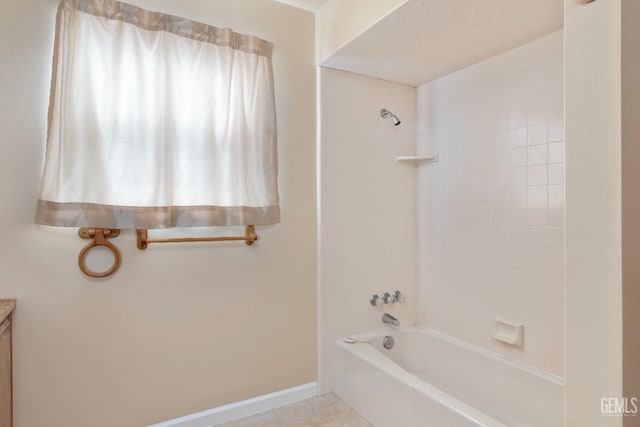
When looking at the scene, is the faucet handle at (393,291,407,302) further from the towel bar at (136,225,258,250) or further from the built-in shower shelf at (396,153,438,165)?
the towel bar at (136,225,258,250)

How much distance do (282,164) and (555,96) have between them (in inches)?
57.7

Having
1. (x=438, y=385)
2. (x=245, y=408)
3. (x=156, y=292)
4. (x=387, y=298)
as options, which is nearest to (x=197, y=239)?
(x=156, y=292)

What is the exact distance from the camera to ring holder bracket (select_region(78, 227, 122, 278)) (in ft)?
5.23

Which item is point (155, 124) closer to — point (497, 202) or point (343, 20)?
point (343, 20)

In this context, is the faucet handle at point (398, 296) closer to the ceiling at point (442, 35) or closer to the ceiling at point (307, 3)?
the ceiling at point (442, 35)

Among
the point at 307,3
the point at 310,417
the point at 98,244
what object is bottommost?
the point at 310,417

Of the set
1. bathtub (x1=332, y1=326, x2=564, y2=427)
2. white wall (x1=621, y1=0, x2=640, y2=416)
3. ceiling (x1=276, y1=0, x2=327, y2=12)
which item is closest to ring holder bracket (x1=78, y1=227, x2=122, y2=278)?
bathtub (x1=332, y1=326, x2=564, y2=427)

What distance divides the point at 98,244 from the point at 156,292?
0.35 m

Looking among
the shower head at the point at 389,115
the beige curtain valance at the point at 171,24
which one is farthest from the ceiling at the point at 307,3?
the shower head at the point at 389,115

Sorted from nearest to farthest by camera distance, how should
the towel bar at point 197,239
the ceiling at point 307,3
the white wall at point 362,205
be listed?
1. the towel bar at point 197,239
2. the ceiling at point 307,3
3. the white wall at point 362,205

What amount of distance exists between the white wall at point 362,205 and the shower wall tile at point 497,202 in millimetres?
127

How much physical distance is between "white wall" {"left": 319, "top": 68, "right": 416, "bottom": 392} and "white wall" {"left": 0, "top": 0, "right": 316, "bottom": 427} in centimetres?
11

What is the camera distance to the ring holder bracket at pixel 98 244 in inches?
62.8

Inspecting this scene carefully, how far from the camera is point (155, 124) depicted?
169cm
